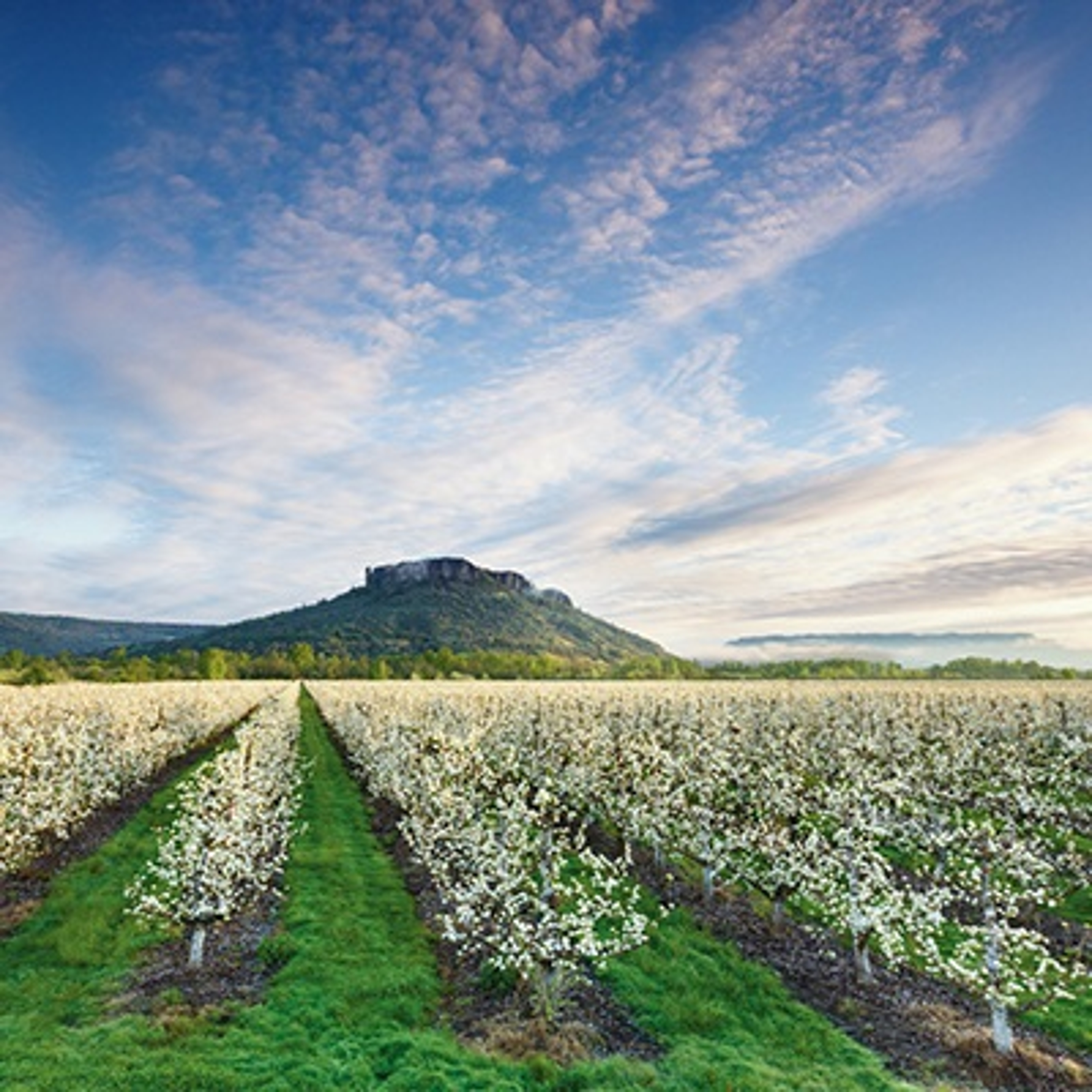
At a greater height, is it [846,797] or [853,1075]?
[846,797]

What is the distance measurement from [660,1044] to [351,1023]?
6225 mm

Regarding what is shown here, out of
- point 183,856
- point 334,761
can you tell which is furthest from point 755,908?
point 334,761

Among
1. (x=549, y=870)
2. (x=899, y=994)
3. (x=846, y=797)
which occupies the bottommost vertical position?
(x=899, y=994)

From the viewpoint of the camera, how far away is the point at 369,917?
20984mm

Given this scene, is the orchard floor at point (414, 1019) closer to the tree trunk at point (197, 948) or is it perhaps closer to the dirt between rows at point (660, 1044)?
the dirt between rows at point (660, 1044)

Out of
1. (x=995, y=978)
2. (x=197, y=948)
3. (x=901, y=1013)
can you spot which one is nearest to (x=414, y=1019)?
(x=197, y=948)

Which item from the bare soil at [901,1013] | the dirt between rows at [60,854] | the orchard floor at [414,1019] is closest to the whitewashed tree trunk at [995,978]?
the bare soil at [901,1013]

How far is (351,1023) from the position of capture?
1459 centimetres

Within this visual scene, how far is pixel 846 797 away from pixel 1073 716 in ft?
152

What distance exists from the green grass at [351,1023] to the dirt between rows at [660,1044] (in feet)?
1.63

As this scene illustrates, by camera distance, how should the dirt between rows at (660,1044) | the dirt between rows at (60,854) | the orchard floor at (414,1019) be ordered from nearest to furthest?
the orchard floor at (414,1019)
the dirt between rows at (660,1044)
the dirt between rows at (60,854)

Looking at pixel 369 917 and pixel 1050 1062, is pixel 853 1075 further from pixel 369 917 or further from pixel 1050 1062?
pixel 369 917

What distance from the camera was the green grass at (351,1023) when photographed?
12.5m

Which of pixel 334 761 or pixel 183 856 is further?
pixel 334 761
